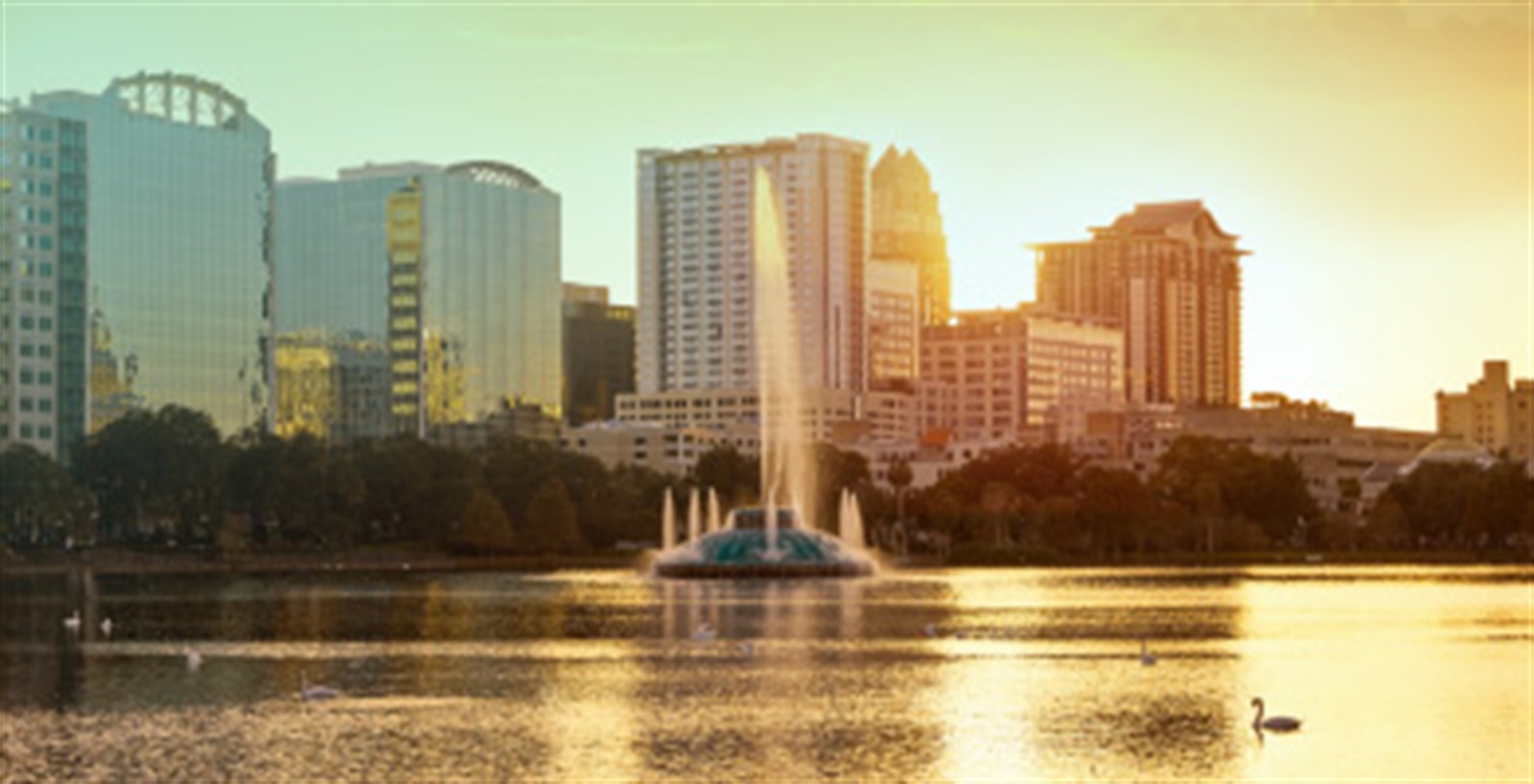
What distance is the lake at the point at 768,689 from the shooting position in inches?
2576

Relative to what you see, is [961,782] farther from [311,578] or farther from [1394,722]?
[311,578]

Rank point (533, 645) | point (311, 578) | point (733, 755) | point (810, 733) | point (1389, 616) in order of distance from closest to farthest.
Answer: point (733, 755)
point (810, 733)
point (533, 645)
point (1389, 616)
point (311, 578)

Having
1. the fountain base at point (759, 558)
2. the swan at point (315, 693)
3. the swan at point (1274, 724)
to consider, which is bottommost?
the swan at point (1274, 724)

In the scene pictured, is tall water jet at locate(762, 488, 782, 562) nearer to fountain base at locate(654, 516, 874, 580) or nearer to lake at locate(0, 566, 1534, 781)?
fountain base at locate(654, 516, 874, 580)

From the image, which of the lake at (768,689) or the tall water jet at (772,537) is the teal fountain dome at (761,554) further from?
the lake at (768,689)

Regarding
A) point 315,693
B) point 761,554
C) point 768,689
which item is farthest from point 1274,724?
point 761,554

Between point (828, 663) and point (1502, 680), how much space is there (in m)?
23.4

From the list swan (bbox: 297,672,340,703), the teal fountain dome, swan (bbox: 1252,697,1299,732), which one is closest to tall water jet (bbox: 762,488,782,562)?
the teal fountain dome

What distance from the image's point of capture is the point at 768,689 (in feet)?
276

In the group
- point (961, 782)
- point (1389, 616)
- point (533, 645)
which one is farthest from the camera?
point (1389, 616)

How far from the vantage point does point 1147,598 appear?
148 m

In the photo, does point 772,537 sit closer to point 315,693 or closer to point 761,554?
point 761,554

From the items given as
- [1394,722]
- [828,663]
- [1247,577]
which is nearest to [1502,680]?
[1394,722]

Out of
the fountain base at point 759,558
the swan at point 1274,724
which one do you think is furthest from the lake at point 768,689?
the fountain base at point 759,558
